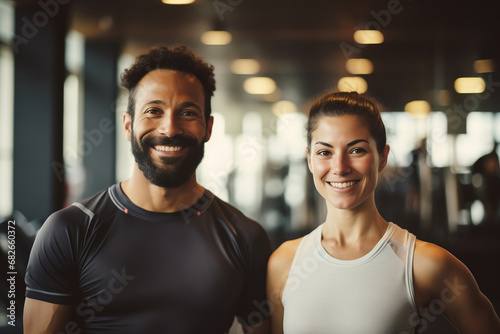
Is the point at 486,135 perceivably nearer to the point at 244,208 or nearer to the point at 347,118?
the point at 244,208

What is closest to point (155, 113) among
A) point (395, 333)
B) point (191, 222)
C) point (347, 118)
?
point (191, 222)

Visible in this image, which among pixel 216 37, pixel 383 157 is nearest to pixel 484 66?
pixel 216 37

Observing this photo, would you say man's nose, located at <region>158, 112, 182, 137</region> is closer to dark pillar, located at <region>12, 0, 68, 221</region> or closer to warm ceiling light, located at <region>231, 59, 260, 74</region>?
dark pillar, located at <region>12, 0, 68, 221</region>

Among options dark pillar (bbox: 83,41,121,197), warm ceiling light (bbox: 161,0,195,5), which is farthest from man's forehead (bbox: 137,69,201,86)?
dark pillar (bbox: 83,41,121,197)

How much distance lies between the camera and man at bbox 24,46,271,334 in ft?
→ 5.49

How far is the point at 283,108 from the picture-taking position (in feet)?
29.5

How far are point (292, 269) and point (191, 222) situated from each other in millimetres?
414

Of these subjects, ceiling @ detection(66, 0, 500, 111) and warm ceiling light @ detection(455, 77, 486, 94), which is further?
warm ceiling light @ detection(455, 77, 486, 94)

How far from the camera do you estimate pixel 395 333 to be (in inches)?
61.2

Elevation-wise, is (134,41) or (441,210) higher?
(134,41)

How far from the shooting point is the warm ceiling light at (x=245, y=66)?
8.16 metres

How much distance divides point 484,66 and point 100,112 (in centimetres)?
563

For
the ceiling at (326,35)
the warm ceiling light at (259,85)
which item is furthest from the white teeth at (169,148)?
the warm ceiling light at (259,85)

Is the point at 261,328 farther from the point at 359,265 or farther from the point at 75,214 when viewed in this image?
the point at 75,214
